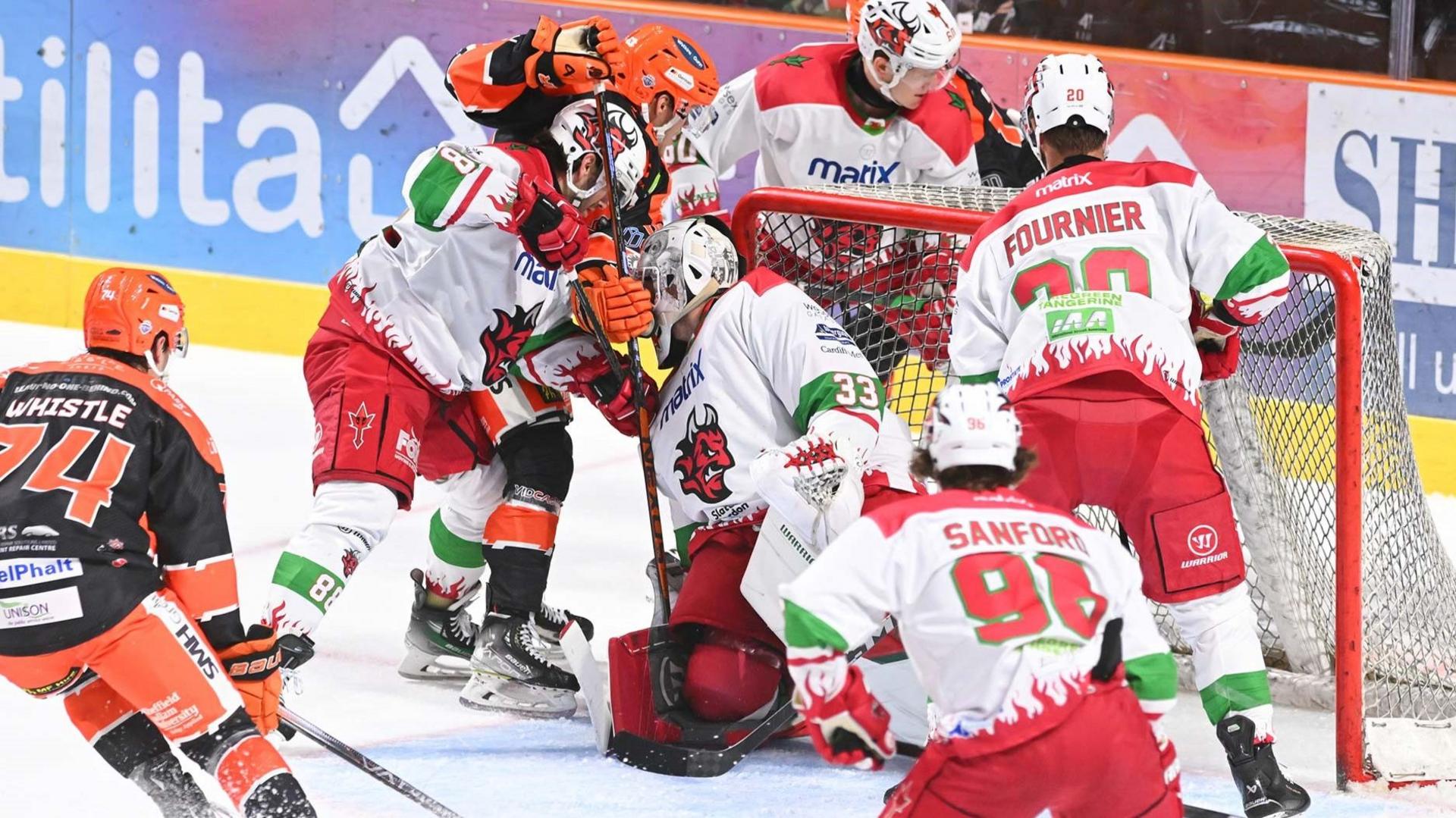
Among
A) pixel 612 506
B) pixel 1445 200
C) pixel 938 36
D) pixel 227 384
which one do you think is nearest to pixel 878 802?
pixel 938 36

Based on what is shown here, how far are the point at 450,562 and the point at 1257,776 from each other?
172 cm

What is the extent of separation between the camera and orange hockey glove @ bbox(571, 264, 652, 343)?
3.86m

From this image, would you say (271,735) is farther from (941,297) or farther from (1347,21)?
(1347,21)

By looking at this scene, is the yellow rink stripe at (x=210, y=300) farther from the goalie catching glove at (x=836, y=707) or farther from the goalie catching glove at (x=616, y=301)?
the goalie catching glove at (x=836, y=707)

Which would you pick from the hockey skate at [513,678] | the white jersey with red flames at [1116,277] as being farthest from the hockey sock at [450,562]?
the white jersey with red flames at [1116,277]

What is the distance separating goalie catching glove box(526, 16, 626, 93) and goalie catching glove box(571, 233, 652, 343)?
0.35m

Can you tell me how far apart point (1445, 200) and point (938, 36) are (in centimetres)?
165

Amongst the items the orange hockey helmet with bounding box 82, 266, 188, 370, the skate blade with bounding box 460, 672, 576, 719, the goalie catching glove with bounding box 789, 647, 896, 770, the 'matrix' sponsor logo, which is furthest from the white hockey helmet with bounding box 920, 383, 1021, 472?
the 'matrix' sponsor logo

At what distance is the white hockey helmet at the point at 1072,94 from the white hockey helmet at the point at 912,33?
99 cm

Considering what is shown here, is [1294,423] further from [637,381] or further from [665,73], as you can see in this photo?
[665,73]

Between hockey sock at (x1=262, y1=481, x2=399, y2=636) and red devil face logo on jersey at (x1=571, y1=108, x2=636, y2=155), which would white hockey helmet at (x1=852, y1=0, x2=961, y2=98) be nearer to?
red devil face logo on jersey at (x1=571, y1=108, x2=636, y2=155)

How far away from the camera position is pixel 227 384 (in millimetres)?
6574

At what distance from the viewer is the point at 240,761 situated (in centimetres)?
304

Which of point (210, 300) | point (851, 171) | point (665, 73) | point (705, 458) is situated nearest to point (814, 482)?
point (705, 458)
